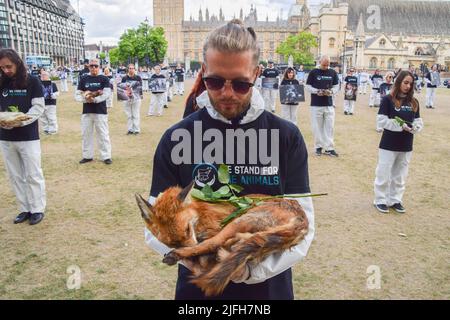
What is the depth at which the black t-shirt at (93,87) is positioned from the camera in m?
10.4

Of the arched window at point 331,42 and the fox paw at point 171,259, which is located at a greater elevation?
the arched window at point 331,42

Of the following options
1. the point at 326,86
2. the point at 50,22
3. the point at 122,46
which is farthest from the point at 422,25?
the point at 326,86

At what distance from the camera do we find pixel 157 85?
18.6 metres

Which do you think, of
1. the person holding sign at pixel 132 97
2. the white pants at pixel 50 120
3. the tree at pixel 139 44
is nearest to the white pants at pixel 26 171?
the person holding sign at pixel 132 97

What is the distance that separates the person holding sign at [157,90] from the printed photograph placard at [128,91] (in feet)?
13.6

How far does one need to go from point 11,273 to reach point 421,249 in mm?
5674

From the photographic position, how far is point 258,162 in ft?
6.70

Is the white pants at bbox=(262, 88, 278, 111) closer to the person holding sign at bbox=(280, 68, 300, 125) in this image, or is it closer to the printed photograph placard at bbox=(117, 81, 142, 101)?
the person holding sign at bbox=(280, 68, 300, 125)

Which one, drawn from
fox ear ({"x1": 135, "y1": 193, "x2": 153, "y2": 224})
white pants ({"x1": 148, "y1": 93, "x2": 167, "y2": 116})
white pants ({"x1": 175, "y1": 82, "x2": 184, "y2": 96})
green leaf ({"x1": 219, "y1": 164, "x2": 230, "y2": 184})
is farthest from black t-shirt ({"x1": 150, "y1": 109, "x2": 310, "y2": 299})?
white pants ({"x1": 175, "y1": 82, "x2": 184, "y2": 96})

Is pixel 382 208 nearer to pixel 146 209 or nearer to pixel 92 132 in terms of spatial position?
pixel 146 209

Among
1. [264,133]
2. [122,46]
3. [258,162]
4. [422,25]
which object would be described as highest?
[422,25]

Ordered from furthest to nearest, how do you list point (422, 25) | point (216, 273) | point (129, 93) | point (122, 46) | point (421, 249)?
point (422, 25) < point (122, 46) < point (129, 93) < point (421, 249) < point (216, 273)

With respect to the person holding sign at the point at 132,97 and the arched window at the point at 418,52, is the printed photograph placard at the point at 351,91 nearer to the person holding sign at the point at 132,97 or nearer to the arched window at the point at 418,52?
the person holding sign at the point at 132,97
